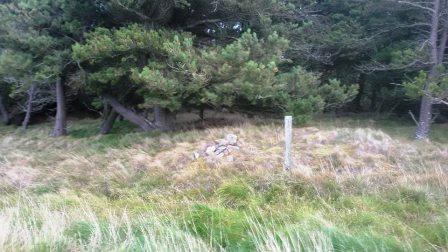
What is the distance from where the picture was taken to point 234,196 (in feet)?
24.1

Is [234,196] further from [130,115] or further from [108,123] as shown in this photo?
[108,123]

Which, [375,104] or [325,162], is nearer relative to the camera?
[325,162]

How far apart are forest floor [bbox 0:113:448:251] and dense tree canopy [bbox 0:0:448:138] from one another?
172 centimetres

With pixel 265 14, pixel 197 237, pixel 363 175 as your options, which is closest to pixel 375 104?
pixel 265 14

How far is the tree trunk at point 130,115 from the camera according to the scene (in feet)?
53.7

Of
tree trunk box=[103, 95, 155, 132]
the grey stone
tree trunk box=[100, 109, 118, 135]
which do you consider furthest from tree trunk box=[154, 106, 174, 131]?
the grey stone

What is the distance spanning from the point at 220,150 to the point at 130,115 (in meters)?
6.98

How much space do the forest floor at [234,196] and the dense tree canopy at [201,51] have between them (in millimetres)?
1716

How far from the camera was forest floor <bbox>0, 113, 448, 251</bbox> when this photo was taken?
14.8ft

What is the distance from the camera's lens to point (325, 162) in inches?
359

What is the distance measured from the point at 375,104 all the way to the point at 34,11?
21647 millimetres

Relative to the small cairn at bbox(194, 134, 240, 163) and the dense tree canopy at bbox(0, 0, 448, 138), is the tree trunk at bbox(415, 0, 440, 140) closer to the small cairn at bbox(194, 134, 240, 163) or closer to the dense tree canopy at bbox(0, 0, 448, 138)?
the dense tree canopy at bbox(0, 0, 448, 138)

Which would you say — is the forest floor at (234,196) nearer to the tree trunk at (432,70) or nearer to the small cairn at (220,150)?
the small cairn at (220,150)

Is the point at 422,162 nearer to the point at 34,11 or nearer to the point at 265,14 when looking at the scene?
the point at 265,14
